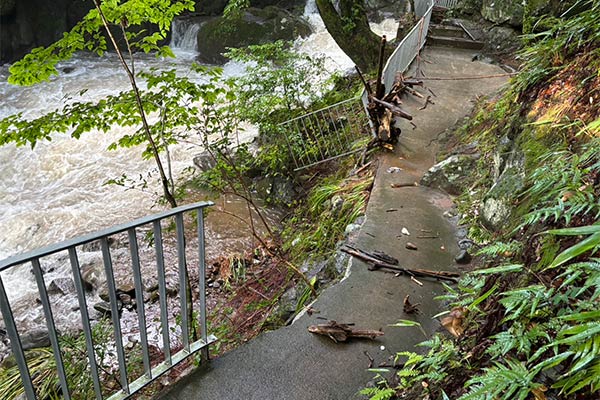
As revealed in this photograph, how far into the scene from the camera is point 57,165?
30.3 feet

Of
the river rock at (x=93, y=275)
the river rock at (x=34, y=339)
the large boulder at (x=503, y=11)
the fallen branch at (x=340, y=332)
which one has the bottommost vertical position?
the river rock at (x=34, y=339)

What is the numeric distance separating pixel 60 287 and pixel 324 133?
5008 mm

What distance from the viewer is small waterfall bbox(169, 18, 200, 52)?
16031mm

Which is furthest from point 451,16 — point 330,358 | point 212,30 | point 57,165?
point 330,358

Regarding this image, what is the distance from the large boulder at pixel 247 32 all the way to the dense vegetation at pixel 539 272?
40.3 ft

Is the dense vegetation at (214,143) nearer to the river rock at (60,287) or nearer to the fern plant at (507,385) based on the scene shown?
the river rock at (60,287)

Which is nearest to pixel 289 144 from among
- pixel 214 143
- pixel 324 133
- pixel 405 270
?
pixel 324 133

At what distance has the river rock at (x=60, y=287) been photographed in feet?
19.4

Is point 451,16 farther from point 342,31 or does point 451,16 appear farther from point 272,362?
point 272,362

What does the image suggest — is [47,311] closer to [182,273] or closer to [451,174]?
[182,273]

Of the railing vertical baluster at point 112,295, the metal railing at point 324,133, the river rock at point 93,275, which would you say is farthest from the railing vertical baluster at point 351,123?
the railing vertical baluster at point 112,295

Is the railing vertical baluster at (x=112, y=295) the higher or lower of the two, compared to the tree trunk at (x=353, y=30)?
lower

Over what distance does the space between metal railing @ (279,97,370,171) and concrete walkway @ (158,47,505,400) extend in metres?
1.93

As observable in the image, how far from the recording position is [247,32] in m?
15.0
